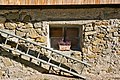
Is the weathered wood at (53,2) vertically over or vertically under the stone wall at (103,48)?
over

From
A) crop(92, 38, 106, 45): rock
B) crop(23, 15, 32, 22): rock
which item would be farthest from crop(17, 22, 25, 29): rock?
crop(92, 38, 106, 45): rock

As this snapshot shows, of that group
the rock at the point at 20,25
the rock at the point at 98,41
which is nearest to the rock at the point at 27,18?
the rock at the point at 20,25

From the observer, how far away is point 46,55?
651 centimetres

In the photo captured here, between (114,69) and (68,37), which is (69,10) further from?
(114,69)

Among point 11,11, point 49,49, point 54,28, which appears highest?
point 11,11

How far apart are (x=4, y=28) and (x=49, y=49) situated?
1.22 m

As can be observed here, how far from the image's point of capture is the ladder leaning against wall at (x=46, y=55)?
20.5ft

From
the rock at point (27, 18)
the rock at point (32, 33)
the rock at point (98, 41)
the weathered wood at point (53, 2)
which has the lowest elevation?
the rock at point (98, 41)

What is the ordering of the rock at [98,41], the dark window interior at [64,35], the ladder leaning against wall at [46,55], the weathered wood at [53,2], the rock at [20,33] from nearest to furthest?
the weathered wood at [53,2], the ladder leaning against wall at [46,55], the rock at [20,33], the rock at [98,41], the dark window interior at [64,35]

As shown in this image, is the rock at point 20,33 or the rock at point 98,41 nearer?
the rock at point 20,33

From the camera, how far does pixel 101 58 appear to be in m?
6.59

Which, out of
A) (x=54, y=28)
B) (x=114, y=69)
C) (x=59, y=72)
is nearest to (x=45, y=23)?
(x=54, y=28)

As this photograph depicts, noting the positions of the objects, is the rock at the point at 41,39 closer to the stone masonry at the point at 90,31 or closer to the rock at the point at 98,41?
the stone masonry at the point at 90,31

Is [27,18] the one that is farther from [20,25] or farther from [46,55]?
[46,55]
